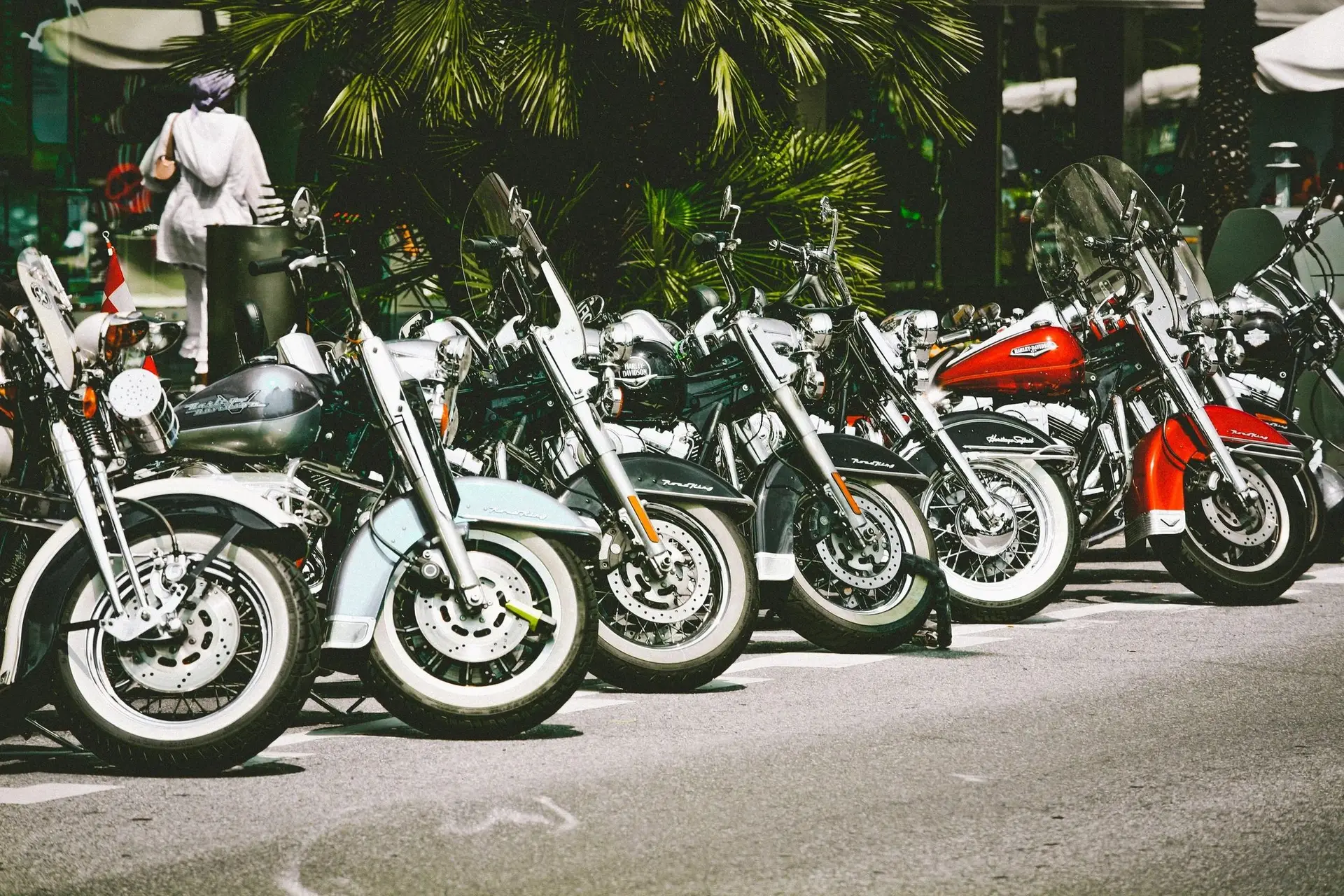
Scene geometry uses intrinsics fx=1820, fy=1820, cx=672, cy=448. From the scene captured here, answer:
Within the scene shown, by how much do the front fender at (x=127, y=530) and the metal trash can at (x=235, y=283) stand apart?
4114 mm

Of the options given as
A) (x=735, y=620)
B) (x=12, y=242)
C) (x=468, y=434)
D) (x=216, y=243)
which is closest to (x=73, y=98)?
(x=12, y=242)

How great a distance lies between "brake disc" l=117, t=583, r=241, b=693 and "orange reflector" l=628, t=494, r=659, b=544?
1.50 m

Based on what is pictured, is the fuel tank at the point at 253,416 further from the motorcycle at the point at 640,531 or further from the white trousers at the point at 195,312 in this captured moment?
the white trousers at the point at 195,312

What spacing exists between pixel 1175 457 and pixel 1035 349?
0.78m

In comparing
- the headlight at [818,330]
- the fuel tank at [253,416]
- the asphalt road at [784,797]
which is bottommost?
the asphalt road at [784,797]

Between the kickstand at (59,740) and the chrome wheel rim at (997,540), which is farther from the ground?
the chrome wheel rim at (997,540)

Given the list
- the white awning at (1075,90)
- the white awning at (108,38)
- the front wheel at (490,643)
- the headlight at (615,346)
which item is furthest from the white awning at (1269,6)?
the front wheel at (490,643)

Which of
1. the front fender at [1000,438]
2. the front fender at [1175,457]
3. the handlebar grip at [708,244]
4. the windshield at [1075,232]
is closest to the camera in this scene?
the handlebar grip at [708,244]

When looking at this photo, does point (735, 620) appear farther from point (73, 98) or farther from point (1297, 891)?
point (73, 98)

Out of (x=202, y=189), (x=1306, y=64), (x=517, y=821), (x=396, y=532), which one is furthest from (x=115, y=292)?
(x=1306, y=64)

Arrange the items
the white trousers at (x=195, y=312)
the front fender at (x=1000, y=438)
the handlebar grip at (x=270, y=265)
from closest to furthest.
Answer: the handlebar grip at (x=270, y=265) < the front fender at (x=1000, y=438) < the white trousers at (x=195, y=312)

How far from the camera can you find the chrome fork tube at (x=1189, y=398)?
7.64 metres

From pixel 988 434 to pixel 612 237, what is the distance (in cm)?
346

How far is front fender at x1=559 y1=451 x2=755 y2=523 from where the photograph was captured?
586cm
